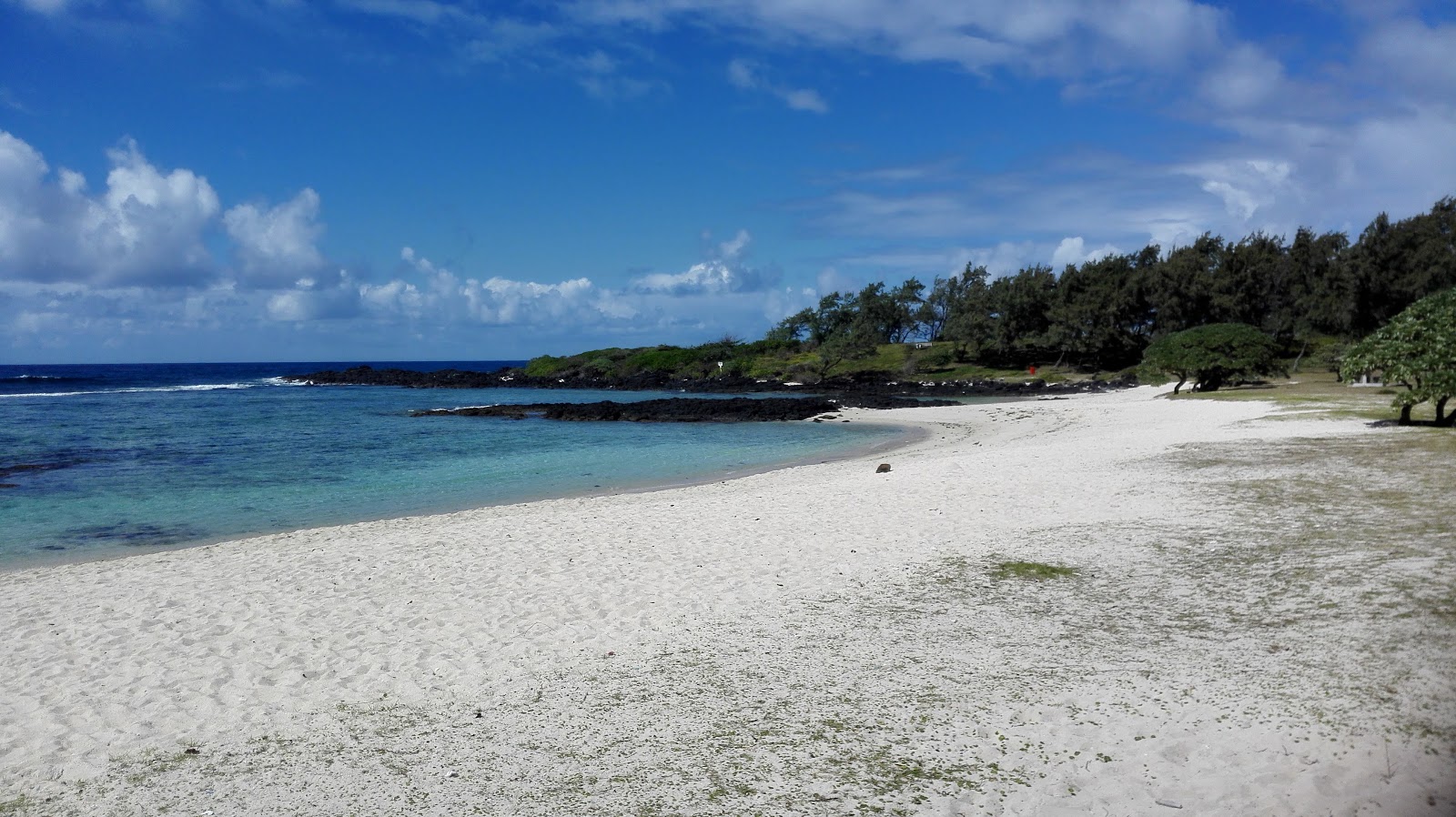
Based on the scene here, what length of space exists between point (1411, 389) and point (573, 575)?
63.8 ft

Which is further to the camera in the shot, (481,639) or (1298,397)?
(1298,397)

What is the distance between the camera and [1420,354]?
734 inches

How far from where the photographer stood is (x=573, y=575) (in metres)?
10.4

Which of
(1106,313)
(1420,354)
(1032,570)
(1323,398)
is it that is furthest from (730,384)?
(1032,570)

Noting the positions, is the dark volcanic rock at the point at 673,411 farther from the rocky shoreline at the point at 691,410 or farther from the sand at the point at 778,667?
the sand at the point at 778,667

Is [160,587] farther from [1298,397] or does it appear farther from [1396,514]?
[1298,397]

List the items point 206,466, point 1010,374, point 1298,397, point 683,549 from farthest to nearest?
point 1010,374
point 1298,397
point 206,466
point 683,549

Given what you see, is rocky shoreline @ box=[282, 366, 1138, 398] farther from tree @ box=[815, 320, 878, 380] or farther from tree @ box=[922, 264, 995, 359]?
tree @ box=[922, 264, 995, 359]

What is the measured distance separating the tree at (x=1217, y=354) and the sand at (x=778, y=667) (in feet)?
95.0

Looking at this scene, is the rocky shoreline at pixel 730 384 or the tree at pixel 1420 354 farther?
the rocky shoreline at pixel 730 384

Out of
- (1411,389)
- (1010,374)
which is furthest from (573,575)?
(1010,374)

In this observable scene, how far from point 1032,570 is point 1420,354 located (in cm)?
1502

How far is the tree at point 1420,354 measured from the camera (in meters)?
17.7

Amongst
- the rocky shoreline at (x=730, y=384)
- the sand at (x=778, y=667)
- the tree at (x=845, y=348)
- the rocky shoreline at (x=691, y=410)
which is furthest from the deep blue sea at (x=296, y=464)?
the tree at (x=845, y=348)
